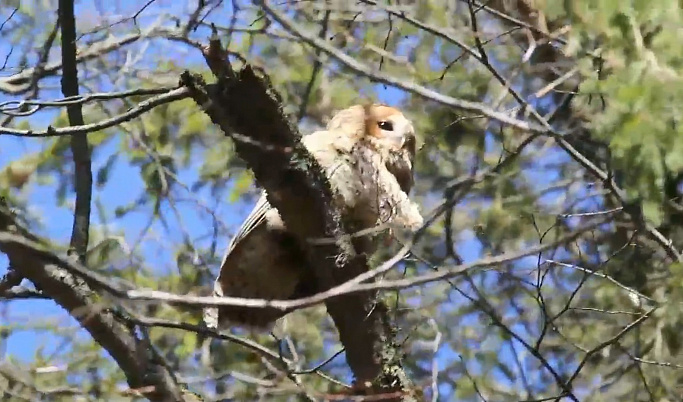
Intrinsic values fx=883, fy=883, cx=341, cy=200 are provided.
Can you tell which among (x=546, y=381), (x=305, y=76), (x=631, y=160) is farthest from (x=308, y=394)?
(x=305, y=76)

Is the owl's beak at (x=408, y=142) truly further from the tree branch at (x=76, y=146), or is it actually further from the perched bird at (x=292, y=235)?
the tree branch at (x=76, y=146)

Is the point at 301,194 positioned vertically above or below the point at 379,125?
below

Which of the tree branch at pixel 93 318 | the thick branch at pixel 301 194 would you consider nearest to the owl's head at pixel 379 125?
the thick branch at pixel 301 194

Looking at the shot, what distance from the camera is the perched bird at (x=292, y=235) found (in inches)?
128

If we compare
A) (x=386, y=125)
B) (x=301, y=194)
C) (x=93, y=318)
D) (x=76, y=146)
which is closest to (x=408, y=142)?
(x=386, y=125)

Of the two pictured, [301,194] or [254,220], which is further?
[254,220]

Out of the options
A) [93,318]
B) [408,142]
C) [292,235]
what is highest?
[408,142]

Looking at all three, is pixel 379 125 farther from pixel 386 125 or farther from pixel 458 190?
pixel 458 190

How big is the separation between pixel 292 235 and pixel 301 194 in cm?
54

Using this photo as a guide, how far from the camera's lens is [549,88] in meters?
3.22

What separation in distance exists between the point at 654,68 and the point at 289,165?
1.21 m

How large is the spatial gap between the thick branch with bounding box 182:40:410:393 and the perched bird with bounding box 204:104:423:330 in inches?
12.9

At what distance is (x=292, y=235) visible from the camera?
10.6 ft

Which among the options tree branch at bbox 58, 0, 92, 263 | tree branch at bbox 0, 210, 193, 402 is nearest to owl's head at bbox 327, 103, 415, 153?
tree branch at bbox 58, 0, 92, 263
